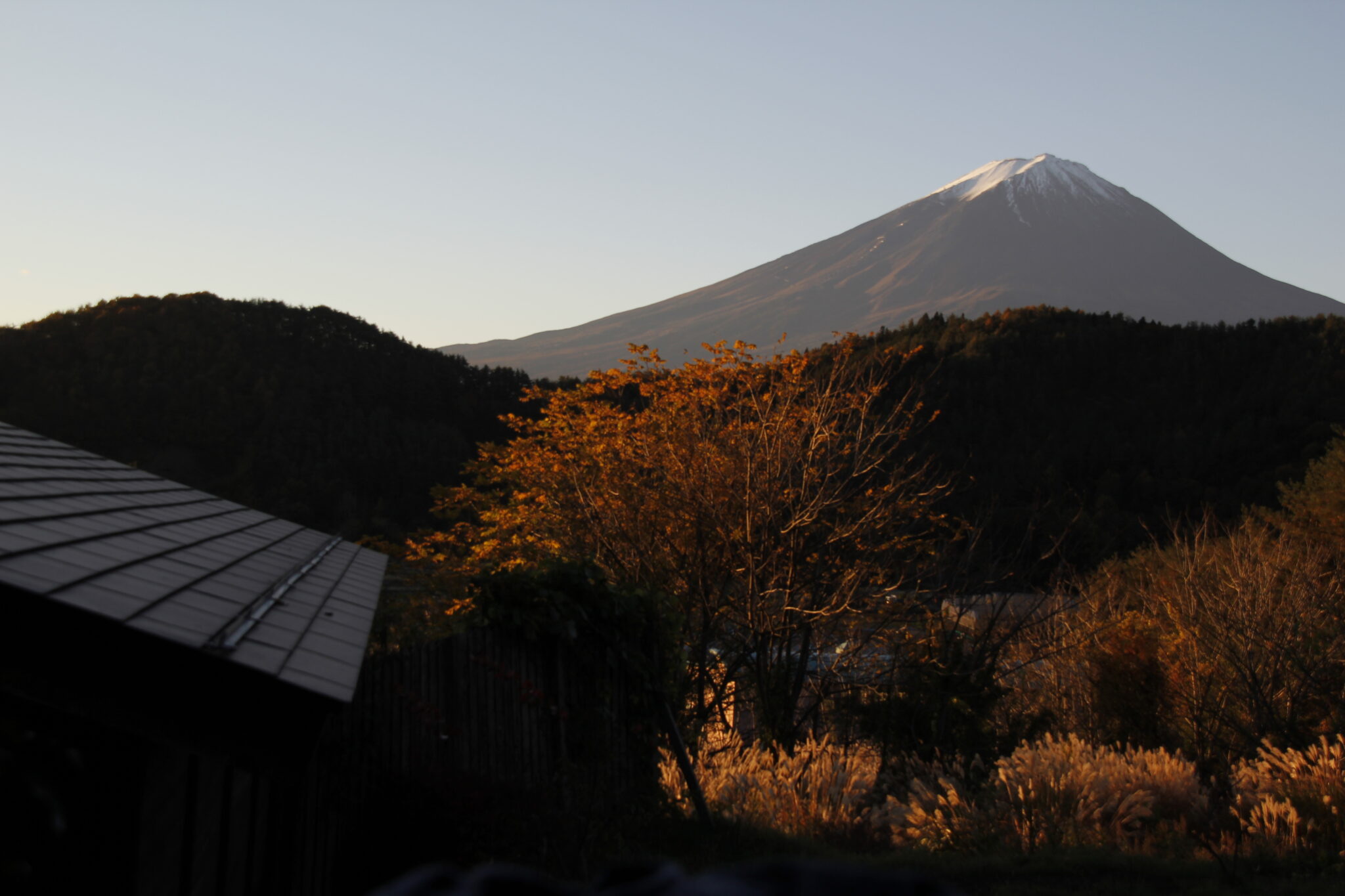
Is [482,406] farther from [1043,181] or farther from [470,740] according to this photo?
[1043,181]

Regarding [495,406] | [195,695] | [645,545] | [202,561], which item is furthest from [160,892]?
[495,406]

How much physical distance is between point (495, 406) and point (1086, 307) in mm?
97772

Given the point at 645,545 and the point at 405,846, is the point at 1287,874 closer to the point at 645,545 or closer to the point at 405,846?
the point at 405,846

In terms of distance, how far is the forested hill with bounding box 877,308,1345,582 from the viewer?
37.5 metres

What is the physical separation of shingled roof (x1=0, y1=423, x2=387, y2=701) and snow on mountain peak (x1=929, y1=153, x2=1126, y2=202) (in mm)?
156969

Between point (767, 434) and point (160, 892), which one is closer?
point (160, 892)

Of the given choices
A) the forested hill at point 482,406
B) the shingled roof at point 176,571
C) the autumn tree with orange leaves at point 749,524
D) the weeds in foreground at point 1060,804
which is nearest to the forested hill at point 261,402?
the forested hill at point 482,406

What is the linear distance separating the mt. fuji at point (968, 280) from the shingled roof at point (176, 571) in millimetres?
88089

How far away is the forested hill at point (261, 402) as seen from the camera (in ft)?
121

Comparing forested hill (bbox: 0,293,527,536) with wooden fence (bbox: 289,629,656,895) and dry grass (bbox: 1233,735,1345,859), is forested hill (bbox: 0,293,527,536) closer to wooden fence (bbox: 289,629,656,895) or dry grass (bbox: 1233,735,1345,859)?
wooden fence (bbox: 289,629,656,895)

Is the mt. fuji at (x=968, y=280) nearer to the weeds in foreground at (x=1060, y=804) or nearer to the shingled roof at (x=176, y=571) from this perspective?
the weeds in foreground at (x=1060, y=804)

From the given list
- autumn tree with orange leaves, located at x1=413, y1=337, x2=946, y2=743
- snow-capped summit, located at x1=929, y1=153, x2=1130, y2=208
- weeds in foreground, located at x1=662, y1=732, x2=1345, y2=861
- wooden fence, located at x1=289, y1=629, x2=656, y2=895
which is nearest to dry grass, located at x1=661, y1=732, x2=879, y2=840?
weeds in foreground, located at x1=662, y1=732, x2=1345, y2=861

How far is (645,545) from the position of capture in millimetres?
11031

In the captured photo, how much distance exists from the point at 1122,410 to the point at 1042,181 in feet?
405
